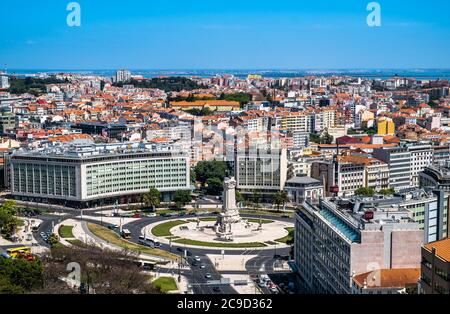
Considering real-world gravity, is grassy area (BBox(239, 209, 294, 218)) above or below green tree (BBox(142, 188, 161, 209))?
below

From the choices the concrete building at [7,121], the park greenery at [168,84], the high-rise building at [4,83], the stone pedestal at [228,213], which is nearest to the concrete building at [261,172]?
the stone pedestal at [228,213]

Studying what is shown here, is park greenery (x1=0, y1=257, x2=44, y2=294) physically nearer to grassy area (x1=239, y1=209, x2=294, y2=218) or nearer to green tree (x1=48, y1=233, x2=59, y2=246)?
green tree (x1=48, y1=233, x2=59, y2=246)

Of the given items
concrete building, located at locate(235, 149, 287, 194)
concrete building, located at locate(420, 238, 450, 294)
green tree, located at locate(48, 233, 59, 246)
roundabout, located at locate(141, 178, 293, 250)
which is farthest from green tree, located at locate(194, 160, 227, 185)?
concrete building, located at locate(420, 238, 450, 294)

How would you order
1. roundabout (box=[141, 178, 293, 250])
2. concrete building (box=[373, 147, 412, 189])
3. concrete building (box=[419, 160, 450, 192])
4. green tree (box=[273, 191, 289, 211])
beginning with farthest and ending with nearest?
concrete building (box=[373, 147, 412, 189]) < green tree (box=[273, 191, 289, 211]) < roundabout (box=[141, 178, 293, 250]) < concrete building (box=[419, 160, 450, 192])

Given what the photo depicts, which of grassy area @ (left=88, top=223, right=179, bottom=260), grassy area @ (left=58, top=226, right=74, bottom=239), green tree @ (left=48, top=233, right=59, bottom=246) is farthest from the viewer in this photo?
grassy area @ (left=58, top=226, right=74, bottom=239)

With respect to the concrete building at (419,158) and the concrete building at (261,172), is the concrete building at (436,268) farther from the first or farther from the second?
the concrete building at (419,158)

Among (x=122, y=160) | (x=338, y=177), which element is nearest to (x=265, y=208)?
(x=338, y=177)
